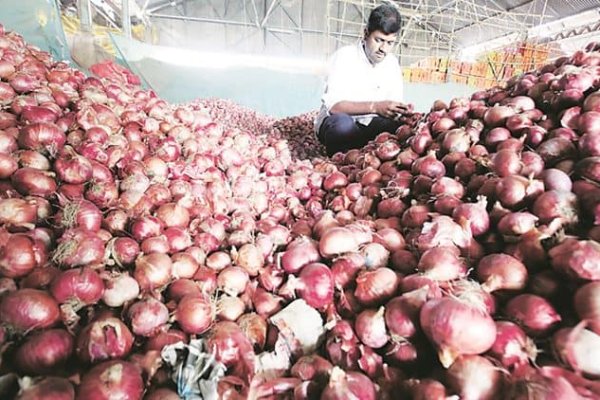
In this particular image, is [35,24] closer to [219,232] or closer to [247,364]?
[219,232]

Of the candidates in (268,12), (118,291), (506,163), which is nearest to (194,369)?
(118,291)

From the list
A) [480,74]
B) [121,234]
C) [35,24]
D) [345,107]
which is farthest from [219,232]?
[480,74]

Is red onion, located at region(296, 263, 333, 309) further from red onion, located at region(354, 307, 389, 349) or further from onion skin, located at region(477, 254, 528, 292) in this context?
onion skin, located at region(477, 254, 528, 292)

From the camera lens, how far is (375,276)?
784 millimetres

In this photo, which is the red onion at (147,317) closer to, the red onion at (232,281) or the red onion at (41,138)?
the red onion at (232,281)

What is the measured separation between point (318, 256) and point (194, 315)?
0.32 metres

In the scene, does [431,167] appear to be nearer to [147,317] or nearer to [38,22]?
[147,317]

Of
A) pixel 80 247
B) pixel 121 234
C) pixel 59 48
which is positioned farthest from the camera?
pixel 59 48

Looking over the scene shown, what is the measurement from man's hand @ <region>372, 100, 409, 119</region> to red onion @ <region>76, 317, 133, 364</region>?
5.74ft

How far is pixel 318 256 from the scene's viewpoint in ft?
3.07

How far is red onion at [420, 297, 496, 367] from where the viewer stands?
570mm

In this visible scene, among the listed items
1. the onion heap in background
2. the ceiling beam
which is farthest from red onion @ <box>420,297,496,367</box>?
the ceiling beam

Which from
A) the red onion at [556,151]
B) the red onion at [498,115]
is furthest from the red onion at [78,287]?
the red onion at [498,115]

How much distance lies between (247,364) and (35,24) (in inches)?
115
